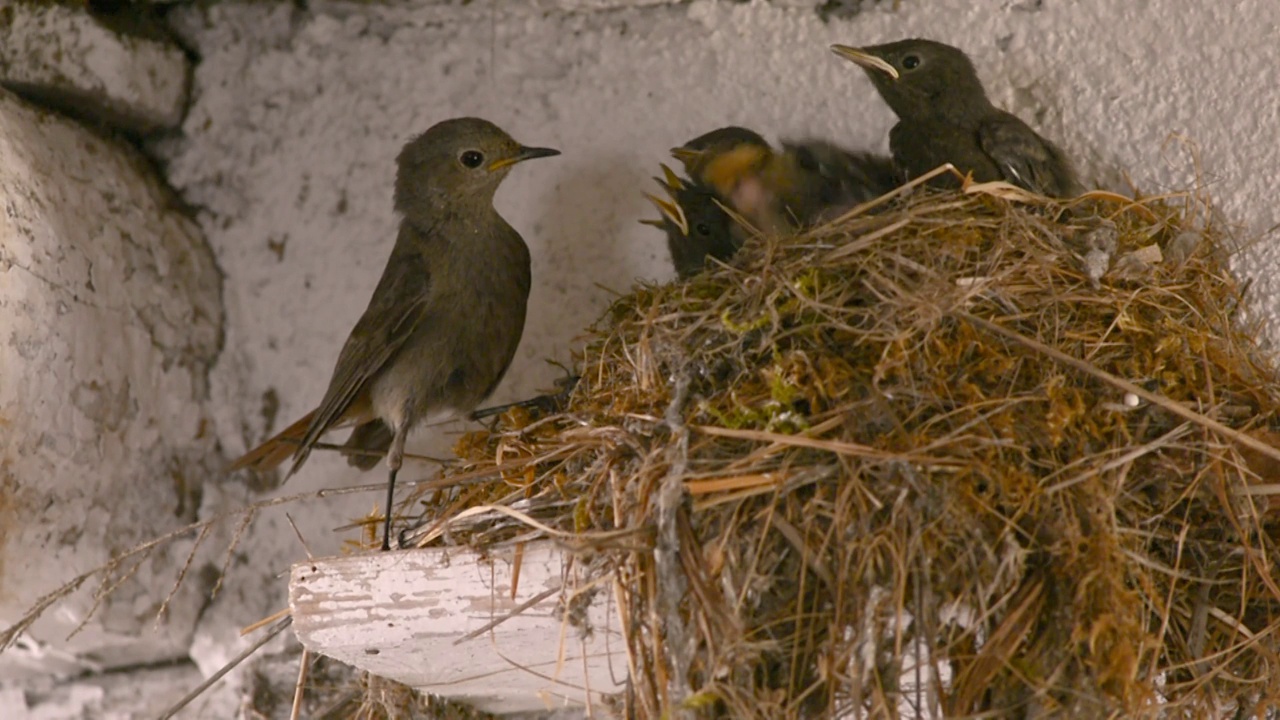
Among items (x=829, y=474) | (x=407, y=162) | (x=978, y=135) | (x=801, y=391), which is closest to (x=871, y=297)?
(x=801, y=391)

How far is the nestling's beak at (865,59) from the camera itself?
2.53 meters

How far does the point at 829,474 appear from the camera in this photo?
180 centimetres

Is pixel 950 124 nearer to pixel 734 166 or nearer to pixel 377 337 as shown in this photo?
pixel 734 166

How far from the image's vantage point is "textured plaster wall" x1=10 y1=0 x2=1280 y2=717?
98.6 inches

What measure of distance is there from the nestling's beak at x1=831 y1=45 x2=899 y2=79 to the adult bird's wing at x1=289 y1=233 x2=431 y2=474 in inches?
35.5

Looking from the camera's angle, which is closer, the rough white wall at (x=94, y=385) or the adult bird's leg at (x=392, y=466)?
the adult bird's leg at (x=392, y=466)

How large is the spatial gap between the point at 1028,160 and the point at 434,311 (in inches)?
44.7

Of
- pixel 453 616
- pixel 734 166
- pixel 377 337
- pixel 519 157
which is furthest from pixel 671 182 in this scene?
pixel 453 616

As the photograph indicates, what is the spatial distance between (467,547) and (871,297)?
2.35 feet

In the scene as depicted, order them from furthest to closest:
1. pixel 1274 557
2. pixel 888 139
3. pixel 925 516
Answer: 1. pixel 888 139
2. pixel 1274 557
3. pixel 925 516

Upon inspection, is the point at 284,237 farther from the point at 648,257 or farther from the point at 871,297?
the point at 871,297

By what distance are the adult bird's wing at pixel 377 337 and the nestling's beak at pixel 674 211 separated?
47 cm

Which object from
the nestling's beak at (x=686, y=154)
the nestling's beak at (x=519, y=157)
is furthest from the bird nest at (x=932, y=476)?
the nestling's beak at (x=519, y=157)

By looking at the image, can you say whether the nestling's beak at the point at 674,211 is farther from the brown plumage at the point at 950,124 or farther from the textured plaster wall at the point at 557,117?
the brown plumage at the point at 950,124
